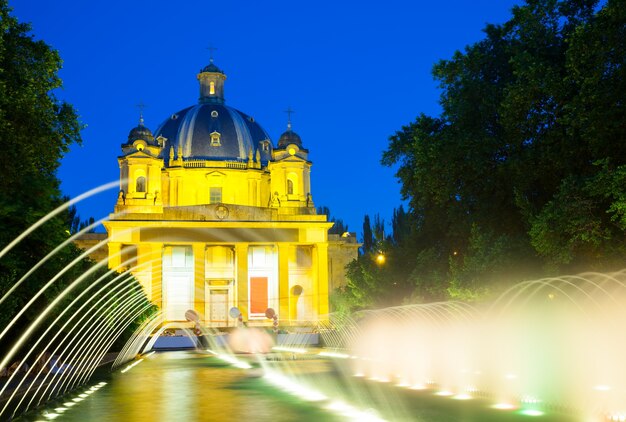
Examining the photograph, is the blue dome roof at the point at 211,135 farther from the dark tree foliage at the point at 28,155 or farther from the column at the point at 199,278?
the dark tree foliage at the point at 28,155

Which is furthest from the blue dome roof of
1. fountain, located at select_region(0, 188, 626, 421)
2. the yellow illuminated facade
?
fountain, located at select_region(0, 188, 626, 421)

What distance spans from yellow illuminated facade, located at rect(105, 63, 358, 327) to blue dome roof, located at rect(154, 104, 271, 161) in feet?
0.40

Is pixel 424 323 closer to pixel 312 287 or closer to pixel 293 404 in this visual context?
pixel 293 404

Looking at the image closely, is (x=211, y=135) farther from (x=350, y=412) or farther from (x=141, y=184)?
(x=350, y=412)

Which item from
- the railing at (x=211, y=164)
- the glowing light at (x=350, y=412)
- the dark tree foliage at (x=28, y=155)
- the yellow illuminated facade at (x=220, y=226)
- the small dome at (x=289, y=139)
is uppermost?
the small dome at (x=289, y=139)

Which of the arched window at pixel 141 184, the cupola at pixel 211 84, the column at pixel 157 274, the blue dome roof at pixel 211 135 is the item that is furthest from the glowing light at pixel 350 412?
the cupola at pixel 211 84

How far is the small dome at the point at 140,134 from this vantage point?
8881 centimetres

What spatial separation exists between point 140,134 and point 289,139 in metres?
15.2

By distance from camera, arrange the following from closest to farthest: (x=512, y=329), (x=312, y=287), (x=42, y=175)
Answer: (x=42, y=175) → (x=512, y=329) → (x=312, y=287)

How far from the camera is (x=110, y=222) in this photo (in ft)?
263

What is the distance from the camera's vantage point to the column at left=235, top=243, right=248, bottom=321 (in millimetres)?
81562

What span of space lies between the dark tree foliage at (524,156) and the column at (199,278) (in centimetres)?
4439

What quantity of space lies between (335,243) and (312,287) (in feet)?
33.4

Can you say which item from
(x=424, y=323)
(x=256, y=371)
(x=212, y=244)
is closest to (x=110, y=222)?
(x=212, y=244)
